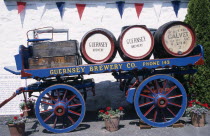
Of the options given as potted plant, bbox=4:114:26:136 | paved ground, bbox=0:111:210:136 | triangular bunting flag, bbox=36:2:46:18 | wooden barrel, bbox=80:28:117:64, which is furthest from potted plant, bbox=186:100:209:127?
triangular bunting flag, bbox=36:2:46:18

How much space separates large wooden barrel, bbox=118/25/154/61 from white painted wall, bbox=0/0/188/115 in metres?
1.84

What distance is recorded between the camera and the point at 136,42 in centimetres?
453

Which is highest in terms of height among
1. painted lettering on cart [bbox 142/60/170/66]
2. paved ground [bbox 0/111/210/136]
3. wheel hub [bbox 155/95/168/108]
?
painted lettering on cart [bbox 142/60/170/66]

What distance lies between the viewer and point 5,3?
A: 6.13 metres

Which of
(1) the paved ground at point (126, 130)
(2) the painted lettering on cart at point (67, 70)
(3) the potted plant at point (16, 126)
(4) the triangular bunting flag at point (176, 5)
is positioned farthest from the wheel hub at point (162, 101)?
(4) the triangular bunting flag at point (176, 5)

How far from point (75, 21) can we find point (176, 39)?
301 cm

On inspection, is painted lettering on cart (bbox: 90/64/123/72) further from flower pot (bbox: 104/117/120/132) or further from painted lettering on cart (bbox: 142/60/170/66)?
flower pot (bbox: 104/117/120/132)

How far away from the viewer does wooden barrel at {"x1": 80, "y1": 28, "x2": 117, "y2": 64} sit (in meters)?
4.50

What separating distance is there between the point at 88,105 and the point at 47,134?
1885mm

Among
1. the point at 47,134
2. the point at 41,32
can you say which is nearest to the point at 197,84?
the point at 47,134

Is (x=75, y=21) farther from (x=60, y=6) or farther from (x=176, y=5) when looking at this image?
(x=176, y=5)

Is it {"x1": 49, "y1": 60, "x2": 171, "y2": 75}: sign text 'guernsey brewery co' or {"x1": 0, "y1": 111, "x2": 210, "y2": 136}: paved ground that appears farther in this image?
{"x1": 49, "y1": 60, "x2": 171, "y2": 75}: sign text 'guernsey brewery co'

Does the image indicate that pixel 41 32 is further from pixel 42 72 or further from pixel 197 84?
pixel 197 84

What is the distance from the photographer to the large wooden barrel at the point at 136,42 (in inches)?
178
